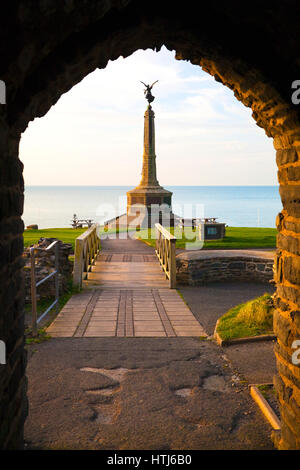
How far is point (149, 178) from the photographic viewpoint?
2475cm

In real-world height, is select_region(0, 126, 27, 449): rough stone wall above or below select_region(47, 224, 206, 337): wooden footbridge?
above

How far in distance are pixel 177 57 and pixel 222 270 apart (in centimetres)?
719

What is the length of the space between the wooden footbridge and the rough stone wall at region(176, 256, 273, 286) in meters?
0.42

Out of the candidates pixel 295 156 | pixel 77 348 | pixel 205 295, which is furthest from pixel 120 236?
pixel 295 156

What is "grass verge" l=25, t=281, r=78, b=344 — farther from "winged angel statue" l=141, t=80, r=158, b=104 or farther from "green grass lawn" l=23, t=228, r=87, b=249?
"winged angel statue" l=141, t=80, r=158, b=104

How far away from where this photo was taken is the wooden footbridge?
20.7 ft

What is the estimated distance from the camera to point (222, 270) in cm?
1002

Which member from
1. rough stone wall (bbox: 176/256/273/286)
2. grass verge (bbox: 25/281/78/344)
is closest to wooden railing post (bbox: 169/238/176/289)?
rough stone wall (bbox: 176/256/273/286)

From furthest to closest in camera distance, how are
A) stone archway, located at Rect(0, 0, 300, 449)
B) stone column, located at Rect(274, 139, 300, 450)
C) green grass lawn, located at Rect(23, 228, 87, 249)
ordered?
green grass lawn, located at Rect(23, 228, 87, 249) → stone column, located at Rect(274, 139, 300, 450) → stone archway, located at Rect(0, 0, 300, 449)

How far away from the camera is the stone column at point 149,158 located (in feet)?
79.8

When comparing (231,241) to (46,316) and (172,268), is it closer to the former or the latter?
(172,268)

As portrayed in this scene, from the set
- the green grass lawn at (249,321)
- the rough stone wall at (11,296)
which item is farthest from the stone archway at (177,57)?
the green grass lawn at (249,321)
